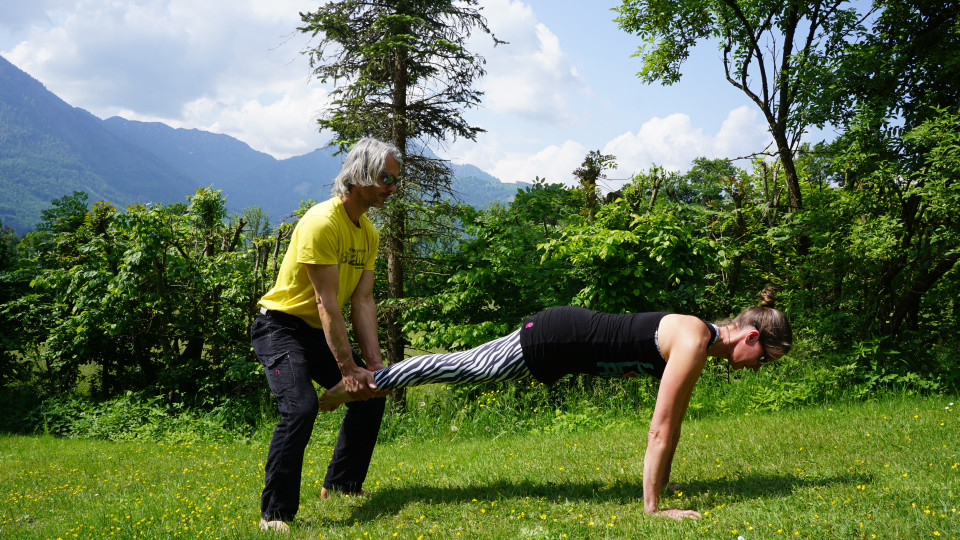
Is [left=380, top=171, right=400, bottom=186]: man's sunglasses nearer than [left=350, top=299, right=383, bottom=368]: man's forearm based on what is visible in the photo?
Yes

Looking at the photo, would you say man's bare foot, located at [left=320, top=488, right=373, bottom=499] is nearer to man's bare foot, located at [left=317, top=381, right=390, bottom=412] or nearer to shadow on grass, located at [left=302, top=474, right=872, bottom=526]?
shadow on grass, located at [left=302, top=474, right=872, bottom=526]

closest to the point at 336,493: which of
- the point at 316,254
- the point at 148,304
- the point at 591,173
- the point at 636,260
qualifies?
the point at 316,254

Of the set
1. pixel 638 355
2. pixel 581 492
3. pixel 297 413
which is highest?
pixel 638 355

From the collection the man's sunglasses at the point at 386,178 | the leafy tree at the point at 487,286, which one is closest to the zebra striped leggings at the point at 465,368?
the man's sunglasses at the point at 386,178

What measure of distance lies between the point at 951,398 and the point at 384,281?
328 inches

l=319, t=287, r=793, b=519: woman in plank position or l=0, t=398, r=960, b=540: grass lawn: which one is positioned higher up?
l=319, t=287, r=793, b=519: woman in plank position

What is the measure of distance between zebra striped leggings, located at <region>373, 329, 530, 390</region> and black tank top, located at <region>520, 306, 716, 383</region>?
0.10 meters

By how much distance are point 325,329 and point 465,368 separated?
891mm

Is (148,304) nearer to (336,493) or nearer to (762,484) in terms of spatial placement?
(336,493)

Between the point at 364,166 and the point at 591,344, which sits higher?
the point at 364,166

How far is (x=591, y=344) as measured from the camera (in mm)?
3697

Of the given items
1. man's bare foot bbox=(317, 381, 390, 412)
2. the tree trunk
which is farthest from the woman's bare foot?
the tree trunk

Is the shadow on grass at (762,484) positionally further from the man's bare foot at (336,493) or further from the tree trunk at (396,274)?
the tree trunk at (396,274)

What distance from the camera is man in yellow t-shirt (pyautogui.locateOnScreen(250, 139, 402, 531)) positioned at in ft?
12.1
